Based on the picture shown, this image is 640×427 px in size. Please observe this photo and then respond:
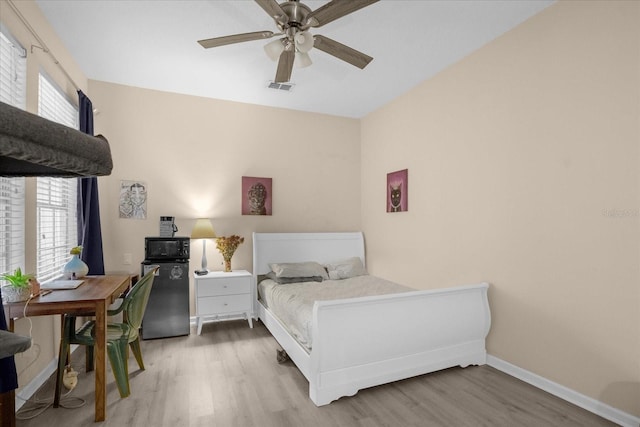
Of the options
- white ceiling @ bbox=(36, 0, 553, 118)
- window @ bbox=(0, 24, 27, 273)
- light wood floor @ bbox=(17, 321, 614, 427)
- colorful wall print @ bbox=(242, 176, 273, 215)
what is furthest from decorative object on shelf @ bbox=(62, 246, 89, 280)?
colorful wall print @ bbox=(242, 176, 273, 215)

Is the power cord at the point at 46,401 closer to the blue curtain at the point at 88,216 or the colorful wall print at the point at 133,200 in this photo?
the blue curtain at the point at 88,216

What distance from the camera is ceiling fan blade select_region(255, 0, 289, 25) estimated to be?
6.18 feet

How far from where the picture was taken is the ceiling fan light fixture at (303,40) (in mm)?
2134

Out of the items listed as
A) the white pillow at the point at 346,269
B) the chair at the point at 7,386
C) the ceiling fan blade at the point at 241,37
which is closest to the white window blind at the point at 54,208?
the chair at the point at 7,386

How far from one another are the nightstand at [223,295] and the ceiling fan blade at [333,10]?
→ 2.85 metres

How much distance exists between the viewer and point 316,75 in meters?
3.69

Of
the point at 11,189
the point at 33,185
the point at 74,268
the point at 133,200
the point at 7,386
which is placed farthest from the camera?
the point at 133,200

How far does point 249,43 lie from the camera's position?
3039 mm

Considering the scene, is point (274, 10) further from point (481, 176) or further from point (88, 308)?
point (481, 176)

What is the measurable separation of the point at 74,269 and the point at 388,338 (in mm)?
2526

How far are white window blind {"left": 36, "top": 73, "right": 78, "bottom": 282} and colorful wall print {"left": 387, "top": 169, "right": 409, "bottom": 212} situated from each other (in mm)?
3557

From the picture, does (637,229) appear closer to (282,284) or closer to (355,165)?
(282,284)

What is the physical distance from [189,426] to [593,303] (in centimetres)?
279

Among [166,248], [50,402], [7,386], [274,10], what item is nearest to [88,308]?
[7,386]
